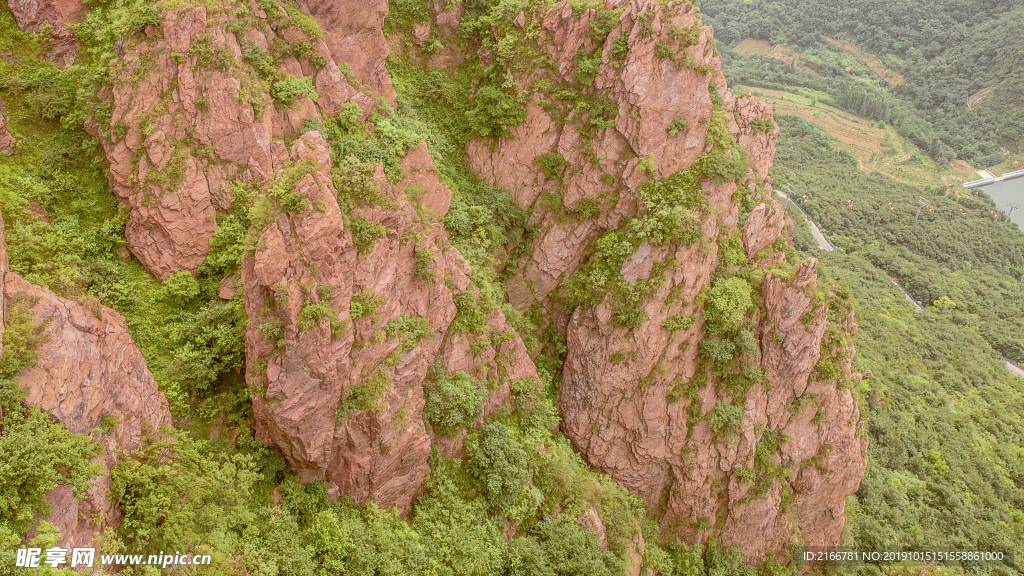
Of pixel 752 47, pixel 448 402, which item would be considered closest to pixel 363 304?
pixel 448 402

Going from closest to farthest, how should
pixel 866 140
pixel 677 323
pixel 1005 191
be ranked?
pixel 677 323 → pixel 1005 191 → pixel 866 140

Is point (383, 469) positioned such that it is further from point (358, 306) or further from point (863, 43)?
point (863, 43)

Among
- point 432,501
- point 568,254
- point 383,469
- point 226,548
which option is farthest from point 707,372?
point 226,548

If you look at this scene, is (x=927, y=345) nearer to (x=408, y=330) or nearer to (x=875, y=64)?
(x=408, y=330)

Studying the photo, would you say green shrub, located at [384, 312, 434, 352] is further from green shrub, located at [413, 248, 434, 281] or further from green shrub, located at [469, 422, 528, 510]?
green shrub, located at [469, 422, 528, 510]

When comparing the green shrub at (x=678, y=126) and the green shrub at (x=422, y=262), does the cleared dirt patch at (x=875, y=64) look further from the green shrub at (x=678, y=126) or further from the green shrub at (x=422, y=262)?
the green shrub at (x=422, y=262)

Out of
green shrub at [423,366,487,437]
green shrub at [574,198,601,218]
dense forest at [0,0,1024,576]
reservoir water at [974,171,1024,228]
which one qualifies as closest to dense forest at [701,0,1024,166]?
reservoir water at [974,171,1024,228]
